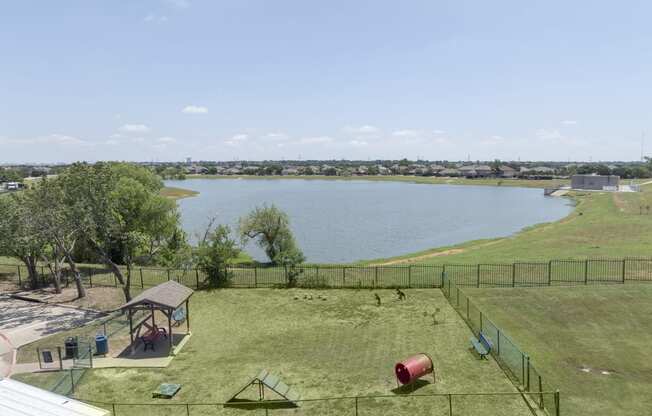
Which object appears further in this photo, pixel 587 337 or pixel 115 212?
pixel 115 212

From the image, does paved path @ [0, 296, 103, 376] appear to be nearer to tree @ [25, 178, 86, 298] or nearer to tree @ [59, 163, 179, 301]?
tree @ [25, 178, 86, 298]

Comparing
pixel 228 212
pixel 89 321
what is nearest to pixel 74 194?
pixel 89 321

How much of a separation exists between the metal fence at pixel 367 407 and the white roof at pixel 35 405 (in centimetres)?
386

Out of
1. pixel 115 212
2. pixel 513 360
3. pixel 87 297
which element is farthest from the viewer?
pixel 115 212

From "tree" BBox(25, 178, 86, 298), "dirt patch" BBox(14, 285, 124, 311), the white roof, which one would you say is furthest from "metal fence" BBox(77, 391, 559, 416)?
"tree" BBox(25, 178, 86, 298)

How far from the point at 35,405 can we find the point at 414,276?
1037 inches

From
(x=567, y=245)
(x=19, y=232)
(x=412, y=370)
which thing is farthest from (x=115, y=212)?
(x=567, y=245)

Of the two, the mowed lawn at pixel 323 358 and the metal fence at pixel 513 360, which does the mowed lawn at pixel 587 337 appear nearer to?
the metal fence at pixel 513 360

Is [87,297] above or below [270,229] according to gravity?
below

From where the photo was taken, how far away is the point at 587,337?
793 inches

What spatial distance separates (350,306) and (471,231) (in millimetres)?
45473

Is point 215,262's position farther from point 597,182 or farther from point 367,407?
point 597,182

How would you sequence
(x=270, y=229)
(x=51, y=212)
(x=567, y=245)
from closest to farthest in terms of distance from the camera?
(x=51, y=212), (x=270, y=229), (x=567, y=245)

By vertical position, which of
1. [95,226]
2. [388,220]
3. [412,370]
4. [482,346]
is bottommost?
[388,220]
